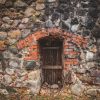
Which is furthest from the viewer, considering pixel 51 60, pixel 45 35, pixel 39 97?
pixel 51 60

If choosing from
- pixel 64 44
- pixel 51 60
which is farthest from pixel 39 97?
pixel 64 44

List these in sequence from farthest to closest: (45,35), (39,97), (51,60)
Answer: (51,60) < (39,97) < (45,35)

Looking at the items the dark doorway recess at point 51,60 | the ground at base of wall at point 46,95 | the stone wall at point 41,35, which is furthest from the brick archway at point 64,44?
the ground at base of wall at point 46,95

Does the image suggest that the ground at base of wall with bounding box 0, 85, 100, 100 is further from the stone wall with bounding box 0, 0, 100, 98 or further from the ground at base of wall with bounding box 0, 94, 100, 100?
the stone wall with bounding box 0, 0, 100, 98

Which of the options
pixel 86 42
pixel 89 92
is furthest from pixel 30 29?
pixel 89 92

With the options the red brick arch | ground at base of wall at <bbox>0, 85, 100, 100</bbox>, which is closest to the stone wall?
the red brick arch

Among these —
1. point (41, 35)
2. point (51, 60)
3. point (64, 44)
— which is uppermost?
point (41, 35)

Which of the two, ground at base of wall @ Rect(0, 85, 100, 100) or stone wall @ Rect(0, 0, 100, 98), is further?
ground at base of wall @ Rect(0, 85, 100, 100)

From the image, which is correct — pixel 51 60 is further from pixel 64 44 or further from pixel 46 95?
pixel 46 95

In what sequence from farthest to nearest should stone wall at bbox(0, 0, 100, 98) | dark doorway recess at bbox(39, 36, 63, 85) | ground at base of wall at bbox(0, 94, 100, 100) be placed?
dark doorway recess at bbox(39, 36, 63, 85) < ground at base of wall at bbox(0, 94, 100, 100) < stone wall at bbox(0, 0, 100, 98)

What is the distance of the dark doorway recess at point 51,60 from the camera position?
21.4 feet

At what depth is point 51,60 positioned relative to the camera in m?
6.58

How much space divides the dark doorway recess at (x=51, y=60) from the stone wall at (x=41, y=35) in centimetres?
22

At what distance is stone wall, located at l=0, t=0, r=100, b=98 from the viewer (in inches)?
241
